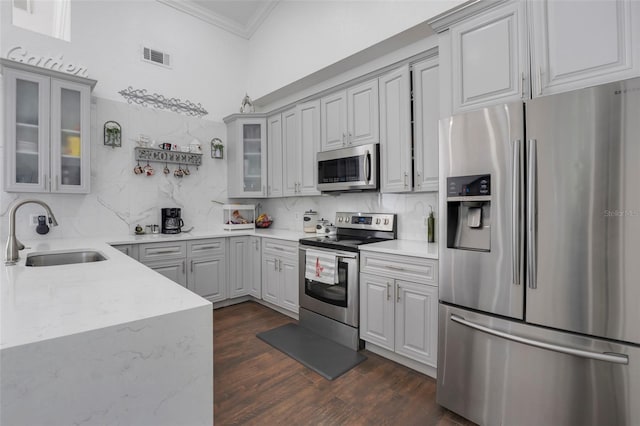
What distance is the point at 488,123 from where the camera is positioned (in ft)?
5.63

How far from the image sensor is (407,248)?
8.03 feet

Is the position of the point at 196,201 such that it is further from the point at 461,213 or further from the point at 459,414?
the point at 459,414

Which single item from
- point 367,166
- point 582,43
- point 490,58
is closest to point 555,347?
point 582,43

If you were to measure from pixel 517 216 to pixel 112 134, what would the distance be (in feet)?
12.8

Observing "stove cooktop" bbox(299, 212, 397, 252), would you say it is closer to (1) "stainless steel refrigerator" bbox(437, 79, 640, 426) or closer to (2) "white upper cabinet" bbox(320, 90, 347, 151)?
(2) "white upper cabinet" bbox(320, 90, 347, 151)

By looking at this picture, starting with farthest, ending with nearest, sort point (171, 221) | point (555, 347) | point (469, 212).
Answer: point (171, 221) → point (469, 212) → point (555, 347)

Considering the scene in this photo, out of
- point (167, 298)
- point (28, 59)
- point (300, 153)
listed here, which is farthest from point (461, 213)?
point (28, 59)

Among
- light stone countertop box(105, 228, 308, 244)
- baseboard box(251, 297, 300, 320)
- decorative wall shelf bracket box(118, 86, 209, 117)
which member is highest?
decorative wall shelf bracket box(118, 86, 209, 117)

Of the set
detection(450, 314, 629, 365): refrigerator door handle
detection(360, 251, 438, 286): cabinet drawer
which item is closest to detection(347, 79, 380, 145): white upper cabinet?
detection(360, 251, 438, 286): cabinet drawer

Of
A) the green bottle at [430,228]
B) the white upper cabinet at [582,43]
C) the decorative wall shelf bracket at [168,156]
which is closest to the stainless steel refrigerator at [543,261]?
the white upper cabinet at [582,43]

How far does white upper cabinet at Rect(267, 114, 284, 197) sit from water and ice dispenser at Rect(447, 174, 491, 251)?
2.50 meters

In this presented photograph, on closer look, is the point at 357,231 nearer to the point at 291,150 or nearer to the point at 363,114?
the point at 363,114

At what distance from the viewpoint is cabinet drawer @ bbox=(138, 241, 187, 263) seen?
10.4ft

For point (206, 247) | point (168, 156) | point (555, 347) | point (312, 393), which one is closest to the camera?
point (555, 347)
